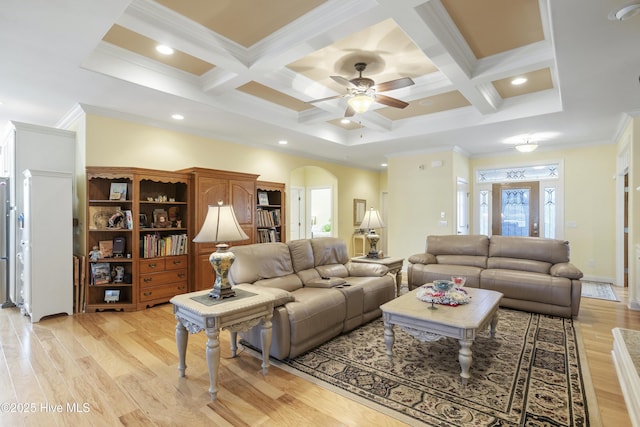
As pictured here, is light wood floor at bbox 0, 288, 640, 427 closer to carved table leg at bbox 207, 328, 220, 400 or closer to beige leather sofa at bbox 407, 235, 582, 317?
carved table leg at bbox 207, 328, 220, 400

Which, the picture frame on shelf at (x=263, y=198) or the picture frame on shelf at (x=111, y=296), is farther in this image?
the picture frame on shelf at (x=263, y=198)

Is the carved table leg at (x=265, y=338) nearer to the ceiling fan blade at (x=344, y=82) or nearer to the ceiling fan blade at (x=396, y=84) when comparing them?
the ceiling fan blade at (x=344, y=82)

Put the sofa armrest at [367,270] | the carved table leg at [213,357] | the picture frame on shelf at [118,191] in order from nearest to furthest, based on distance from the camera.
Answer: the carved table leg at [213,357], the sofa armrest at [367,270], the picture frame on shelf at [118,191]

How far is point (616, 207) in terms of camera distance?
5.87 m

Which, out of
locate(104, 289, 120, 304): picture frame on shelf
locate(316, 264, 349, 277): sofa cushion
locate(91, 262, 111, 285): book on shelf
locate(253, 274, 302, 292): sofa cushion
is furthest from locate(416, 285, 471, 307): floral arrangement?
locate(91, 262, 111, 285): book on shelf

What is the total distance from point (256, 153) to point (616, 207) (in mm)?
6759

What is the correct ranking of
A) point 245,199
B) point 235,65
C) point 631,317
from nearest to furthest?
1. point 235,65
2. point 631,317
3. point 245,199

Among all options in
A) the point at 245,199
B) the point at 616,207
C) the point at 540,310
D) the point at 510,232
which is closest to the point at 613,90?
the point at 540,310

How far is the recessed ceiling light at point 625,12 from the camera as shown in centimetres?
211

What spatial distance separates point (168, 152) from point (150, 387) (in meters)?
3.62

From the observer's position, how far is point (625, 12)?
2.15 m

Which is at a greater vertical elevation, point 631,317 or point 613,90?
point 613,90

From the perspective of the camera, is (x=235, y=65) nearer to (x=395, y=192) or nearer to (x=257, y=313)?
(x=257, y=313)

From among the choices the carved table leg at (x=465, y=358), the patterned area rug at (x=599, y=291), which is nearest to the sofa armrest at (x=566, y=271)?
the patterned area rug at (x=599, y=291)
